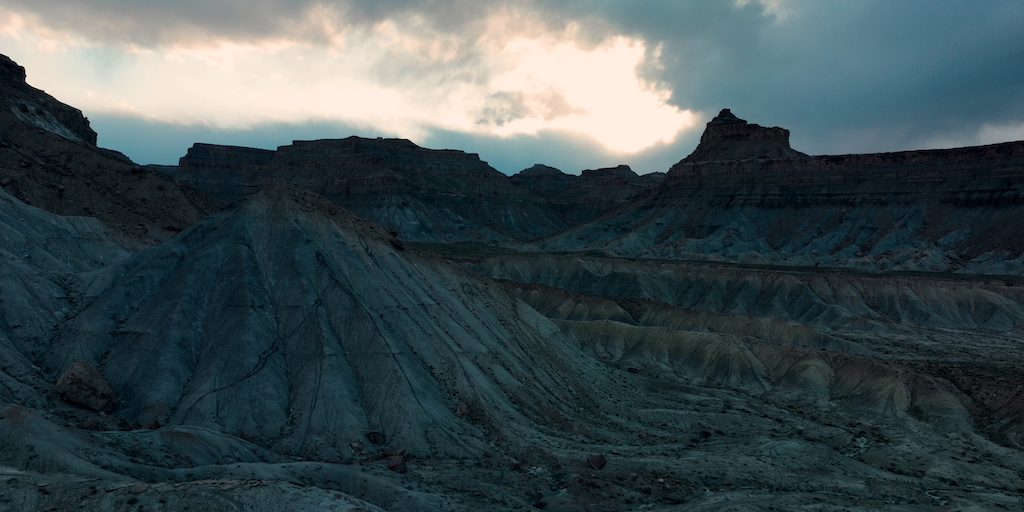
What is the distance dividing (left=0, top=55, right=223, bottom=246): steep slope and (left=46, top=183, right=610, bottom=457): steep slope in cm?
1848

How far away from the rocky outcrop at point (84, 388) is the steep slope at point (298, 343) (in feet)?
2.98

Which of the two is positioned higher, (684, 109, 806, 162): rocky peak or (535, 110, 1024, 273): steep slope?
(684, 109, 806, 162): rocky peak

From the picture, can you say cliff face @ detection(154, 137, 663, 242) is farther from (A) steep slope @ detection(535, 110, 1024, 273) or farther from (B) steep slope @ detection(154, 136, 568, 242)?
(A) steep slope @ detection(535, 110, 1024, 273)

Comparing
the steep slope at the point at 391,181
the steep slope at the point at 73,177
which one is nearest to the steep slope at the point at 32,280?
the steep slope at the point at 73,177

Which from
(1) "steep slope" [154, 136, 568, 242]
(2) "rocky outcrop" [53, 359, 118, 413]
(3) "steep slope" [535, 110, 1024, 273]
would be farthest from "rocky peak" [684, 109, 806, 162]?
(2) "rocky outcrop" [53, 359, 118, 413]

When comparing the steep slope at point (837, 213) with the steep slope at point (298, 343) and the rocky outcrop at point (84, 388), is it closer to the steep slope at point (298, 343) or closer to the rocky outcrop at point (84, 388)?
the steep slope at point (298, 343)

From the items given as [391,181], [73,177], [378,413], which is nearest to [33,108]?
[73,177]

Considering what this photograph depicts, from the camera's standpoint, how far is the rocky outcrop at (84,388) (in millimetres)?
21922

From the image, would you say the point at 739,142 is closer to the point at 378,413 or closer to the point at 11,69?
the point at 11,69

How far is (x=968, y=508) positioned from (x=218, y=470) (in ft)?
94.5

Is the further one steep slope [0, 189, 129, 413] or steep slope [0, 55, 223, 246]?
steep slope [0, 55, 223, 246]

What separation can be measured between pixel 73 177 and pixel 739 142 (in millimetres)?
135084

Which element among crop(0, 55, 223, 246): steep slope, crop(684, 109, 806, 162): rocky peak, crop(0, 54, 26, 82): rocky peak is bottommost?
crop(0, 55, 223, 246): steep slope

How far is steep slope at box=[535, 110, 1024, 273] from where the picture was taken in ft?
340
